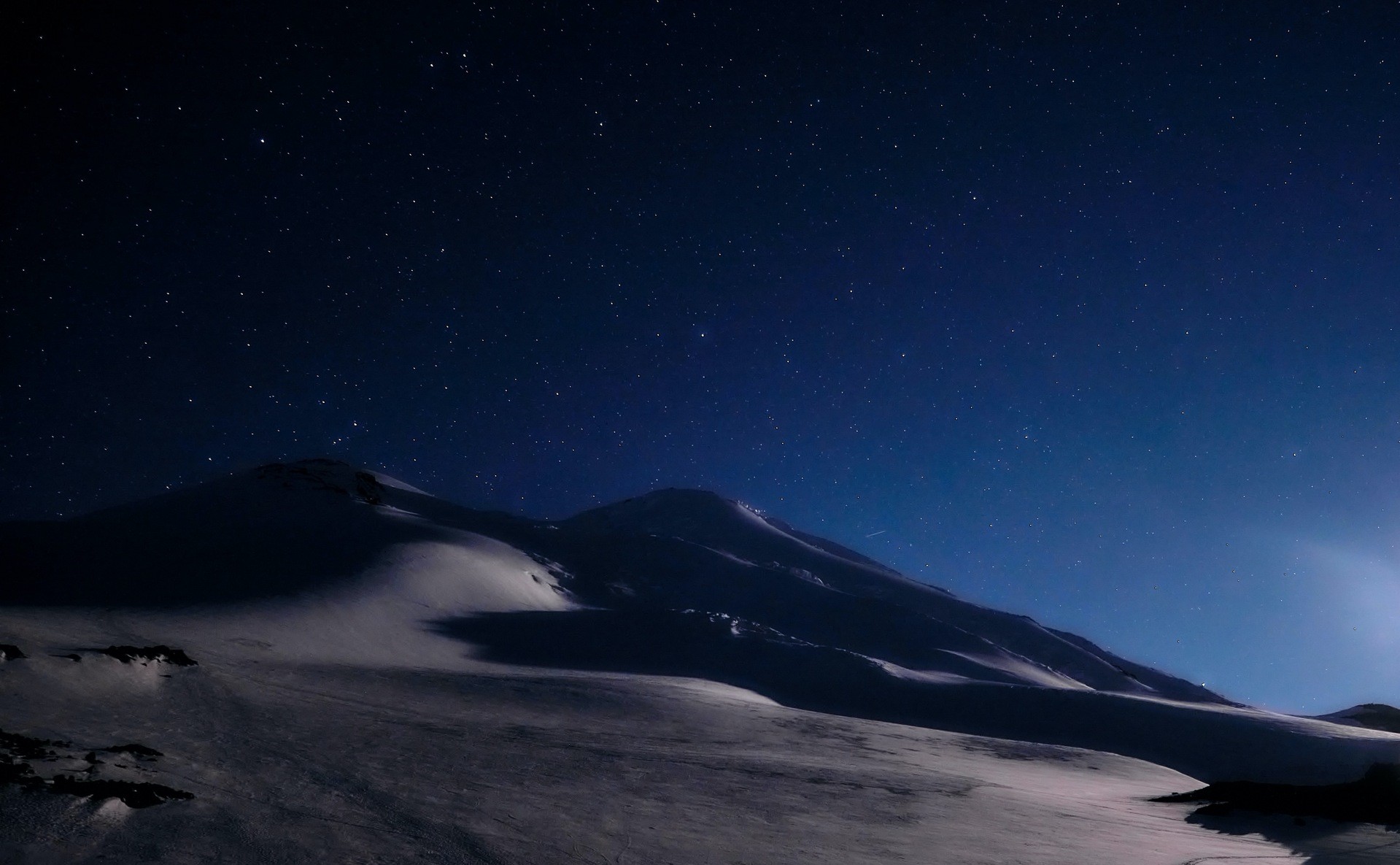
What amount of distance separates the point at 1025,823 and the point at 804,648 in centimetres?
2700

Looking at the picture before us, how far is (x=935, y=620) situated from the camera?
194 ft

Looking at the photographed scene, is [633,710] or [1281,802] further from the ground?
[1281,802]

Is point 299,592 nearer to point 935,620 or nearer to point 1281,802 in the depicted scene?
point 1281,802

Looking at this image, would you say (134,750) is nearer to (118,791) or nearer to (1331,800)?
(118,791)

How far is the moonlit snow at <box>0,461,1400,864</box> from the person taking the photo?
8.34m

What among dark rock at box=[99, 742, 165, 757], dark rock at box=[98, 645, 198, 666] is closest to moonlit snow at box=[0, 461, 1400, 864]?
dark rock at box=[99, 742, 165, 757]

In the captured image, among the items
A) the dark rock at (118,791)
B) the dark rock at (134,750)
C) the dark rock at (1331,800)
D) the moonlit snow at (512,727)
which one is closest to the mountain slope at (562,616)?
the moonlit snow at (512,727)

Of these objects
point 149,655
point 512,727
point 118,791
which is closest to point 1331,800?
point 512,727

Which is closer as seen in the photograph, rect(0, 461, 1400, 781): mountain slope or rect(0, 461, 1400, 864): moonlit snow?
rect(0, 461, 1400, 864): moonlit snow

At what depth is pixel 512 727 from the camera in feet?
53.5

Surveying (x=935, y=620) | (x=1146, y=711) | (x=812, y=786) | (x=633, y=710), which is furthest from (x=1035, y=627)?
(x=812, y=786)

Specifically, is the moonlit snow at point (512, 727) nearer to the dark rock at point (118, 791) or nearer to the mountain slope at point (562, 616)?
the dark rock at point (118, 791)

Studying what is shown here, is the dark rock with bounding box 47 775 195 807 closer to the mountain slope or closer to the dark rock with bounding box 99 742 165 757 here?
the dark rock with bounding box 99 742 165 757

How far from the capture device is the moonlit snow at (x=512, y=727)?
8344 millimetres
